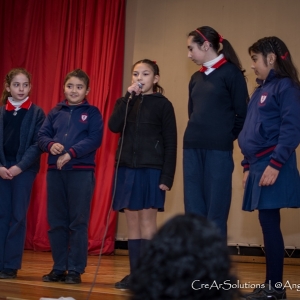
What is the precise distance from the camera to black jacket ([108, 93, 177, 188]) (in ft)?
9.80

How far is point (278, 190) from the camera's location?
2.51 m

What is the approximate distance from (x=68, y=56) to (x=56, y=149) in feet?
8.17

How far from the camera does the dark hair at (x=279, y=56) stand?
2.61 meters

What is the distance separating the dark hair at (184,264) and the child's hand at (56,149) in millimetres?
2317

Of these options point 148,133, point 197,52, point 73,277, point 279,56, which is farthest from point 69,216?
point 279,56

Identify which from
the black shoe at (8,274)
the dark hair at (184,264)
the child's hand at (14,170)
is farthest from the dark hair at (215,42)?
the dark hair at (184,264)

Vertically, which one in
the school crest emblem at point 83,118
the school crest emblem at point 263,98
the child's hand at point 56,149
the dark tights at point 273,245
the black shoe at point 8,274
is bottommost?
the black shoe at point 8,274

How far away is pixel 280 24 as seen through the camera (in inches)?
188

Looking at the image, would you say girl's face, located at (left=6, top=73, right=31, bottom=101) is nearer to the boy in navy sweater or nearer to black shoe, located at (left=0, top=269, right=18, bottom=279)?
the boy in navy sweater

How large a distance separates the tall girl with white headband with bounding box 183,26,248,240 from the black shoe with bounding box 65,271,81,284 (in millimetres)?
779

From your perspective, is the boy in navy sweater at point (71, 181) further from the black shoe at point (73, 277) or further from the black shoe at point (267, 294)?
the black shoe at point (267, 294)

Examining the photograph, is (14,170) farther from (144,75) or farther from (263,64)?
(263,64)

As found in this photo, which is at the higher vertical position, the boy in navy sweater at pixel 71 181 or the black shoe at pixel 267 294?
the boy in navy sweater at pixel 71 181

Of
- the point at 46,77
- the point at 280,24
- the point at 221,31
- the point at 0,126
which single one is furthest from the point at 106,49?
the point at 0,126
